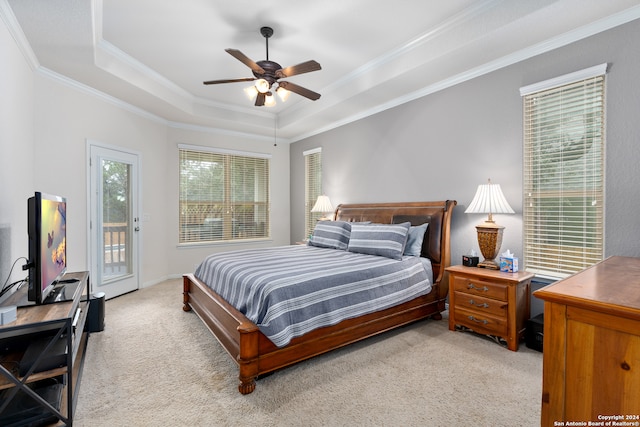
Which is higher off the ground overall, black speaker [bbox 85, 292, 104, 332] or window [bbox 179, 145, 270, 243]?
window [bbox 179, 145, 270, 243]

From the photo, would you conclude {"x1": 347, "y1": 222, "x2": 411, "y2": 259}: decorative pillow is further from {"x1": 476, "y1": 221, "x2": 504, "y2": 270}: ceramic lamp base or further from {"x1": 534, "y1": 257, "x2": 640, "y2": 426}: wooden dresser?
{"x1": 534, "y1": 257, "x2": 640, "y2": 426}: wooden dresser

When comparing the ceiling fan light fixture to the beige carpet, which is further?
the ceiling fan light fixture

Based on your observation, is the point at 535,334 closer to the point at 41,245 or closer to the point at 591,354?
the point at 591,354

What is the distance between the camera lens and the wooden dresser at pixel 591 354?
1.05 meters

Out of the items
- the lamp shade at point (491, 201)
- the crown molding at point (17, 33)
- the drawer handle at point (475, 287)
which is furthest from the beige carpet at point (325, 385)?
the crown molding at point (17, 33)

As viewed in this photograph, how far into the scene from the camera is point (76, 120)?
360 cm

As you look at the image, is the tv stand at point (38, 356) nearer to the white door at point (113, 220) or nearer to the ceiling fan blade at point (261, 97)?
the white door at point (113, 220)

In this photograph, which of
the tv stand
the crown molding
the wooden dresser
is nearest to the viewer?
the wooden dresser

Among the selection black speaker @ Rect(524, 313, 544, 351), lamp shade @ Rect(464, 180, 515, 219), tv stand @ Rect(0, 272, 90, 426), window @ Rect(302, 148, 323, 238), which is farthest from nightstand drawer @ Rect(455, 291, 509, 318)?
window @ Rect(302, 148, 323, 238)

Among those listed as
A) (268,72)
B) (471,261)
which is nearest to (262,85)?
(268,72)

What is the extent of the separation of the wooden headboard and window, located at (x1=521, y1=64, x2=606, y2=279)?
732mm

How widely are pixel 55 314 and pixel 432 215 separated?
3365 mm

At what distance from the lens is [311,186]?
19.5 feet

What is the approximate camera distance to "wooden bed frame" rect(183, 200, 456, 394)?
2012 mm
